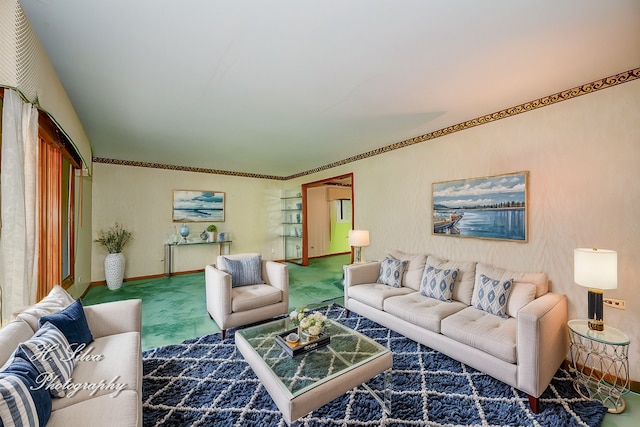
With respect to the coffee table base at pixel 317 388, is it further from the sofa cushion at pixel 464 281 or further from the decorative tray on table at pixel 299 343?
the sofa cushion at pixel 464 281

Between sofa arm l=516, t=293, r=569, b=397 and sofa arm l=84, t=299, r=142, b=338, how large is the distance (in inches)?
117

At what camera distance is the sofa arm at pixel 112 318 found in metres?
2.00

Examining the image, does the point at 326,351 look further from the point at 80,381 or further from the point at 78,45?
the point at 78,45

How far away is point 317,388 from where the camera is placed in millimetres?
1539

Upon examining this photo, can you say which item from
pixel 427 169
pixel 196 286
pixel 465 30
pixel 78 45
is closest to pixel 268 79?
pixel 78 45

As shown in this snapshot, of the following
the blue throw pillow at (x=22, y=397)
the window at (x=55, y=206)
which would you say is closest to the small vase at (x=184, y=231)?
the window at (x=55, y=206)

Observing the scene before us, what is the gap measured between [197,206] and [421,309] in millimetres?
5379

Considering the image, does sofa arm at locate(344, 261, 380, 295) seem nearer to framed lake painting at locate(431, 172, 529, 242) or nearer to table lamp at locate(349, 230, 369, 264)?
table lamp at locate(349, 230, 369, 264)

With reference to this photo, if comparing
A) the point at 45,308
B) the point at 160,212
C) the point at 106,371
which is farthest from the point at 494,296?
the point at 160,212

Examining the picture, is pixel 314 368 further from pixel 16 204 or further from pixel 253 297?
pixel 16 204

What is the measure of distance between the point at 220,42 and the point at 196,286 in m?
4.35

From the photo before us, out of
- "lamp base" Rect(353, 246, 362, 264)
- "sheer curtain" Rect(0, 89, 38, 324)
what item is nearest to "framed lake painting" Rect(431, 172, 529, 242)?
"lamp base" Rect(353, 246, 362, 264)

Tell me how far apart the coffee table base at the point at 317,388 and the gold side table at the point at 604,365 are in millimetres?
1502

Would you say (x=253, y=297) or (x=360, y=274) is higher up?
(x=360, y=274)
